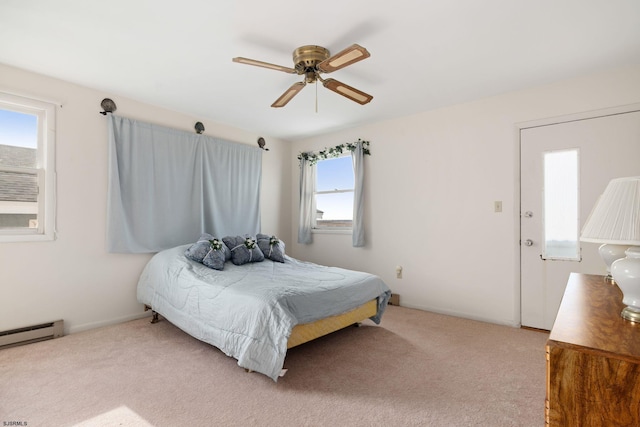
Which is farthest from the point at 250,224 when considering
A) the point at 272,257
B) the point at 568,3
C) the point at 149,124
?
the point at 568,3

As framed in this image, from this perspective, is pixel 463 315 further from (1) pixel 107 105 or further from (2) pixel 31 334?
(1) pixel 107 105

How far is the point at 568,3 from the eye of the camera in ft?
6.42

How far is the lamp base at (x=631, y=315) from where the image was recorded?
3.54 ft

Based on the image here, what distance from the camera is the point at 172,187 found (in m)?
3.80

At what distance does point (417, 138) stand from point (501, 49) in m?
1.56

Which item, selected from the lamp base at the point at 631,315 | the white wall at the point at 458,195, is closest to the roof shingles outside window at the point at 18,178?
the white wall at the point at 458,195

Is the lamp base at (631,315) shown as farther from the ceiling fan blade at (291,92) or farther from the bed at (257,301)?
the ceiling fan blade at (291,92)

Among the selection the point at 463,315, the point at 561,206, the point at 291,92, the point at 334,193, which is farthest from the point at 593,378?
the point at 334,193

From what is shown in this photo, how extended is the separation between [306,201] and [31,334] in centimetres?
342

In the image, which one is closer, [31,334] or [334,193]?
[31,334]

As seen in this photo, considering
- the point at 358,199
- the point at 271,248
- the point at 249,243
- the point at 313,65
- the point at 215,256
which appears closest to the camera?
the point at 313,65

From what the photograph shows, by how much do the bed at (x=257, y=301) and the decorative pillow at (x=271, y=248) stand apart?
272 mm

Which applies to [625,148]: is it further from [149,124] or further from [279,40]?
[149,124]

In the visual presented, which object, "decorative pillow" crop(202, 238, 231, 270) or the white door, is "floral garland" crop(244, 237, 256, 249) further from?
the white door
